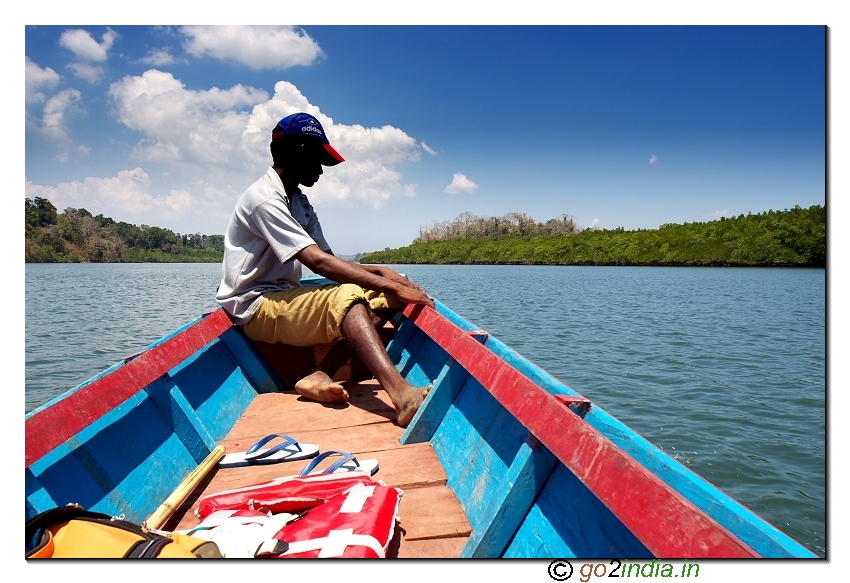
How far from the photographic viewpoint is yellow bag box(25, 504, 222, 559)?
1212 mm

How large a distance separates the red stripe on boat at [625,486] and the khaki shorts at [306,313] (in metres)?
1.35

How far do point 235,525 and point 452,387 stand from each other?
125cm

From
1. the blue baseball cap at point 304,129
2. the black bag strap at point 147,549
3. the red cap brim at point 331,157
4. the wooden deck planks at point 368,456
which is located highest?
the blue baseball cap at point 304,129

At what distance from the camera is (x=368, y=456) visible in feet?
7.55

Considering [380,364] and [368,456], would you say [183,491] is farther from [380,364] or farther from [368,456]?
[380,364]

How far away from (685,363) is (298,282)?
7.33 m

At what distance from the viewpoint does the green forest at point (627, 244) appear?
3566 centimetres

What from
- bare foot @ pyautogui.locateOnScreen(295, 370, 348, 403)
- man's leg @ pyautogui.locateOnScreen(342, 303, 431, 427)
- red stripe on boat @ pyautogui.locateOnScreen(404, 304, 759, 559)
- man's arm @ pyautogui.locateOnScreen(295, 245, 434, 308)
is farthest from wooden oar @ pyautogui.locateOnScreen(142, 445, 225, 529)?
red stripe on boat @ pyautogui.locateOnScreen(404, 304, 759, 559)

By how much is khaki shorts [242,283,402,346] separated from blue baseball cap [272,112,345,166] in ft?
2.58

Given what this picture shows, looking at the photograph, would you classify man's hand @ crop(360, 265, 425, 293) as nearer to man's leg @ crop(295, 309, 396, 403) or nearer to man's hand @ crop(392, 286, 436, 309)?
man's hand @ crop(392, 286, 436, 309)

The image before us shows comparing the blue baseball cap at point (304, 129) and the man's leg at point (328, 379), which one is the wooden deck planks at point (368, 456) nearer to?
the man's leg at point (328, 379)

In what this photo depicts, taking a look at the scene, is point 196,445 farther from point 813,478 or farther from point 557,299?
point 557,299

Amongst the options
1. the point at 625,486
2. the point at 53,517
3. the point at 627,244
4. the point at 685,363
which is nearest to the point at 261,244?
the point at 53,517

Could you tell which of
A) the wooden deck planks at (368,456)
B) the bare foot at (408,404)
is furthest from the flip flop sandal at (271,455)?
the bare foot at (408,404)
